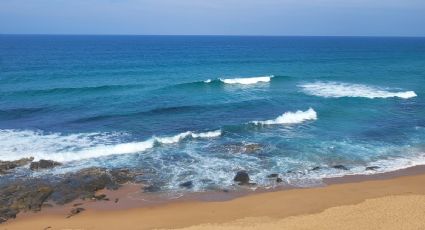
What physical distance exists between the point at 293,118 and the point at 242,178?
1148 centimetres

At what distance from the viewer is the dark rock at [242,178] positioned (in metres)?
18.1

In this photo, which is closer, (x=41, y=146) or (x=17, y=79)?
(x=41, y=146)

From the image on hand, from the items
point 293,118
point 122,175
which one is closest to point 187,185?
point 122,175

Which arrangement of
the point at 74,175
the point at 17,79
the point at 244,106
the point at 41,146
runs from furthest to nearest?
the point at 17,79 < the point at 244,106 < the point at 41,146 < the point at 74,175

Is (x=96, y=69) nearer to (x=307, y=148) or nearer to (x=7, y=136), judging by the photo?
(x=7, y=136)

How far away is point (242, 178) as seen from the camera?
59.9 feet

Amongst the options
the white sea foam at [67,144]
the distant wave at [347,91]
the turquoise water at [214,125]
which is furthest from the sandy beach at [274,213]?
the distant wave at [347,91]

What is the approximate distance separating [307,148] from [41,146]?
1448 centimetres

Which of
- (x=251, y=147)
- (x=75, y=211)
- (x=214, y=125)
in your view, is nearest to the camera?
(x=75, y=211)

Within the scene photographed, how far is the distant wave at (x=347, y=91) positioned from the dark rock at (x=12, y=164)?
988 inches

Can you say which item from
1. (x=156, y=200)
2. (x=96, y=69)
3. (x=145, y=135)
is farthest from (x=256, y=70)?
(x=156, y=200)

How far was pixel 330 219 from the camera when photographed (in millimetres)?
14039

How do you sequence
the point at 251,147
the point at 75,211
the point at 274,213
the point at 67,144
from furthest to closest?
the point at 67,144
the point at 251,147
the point at 75,211
the point at 274,213

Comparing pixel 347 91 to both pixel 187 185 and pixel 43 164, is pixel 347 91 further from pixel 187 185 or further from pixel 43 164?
pixel 43 164
